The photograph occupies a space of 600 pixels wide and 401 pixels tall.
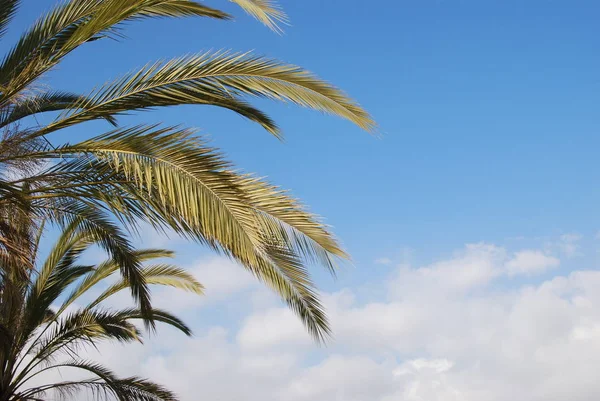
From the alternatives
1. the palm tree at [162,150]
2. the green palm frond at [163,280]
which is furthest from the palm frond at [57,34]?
the green palm frond at [163,280]

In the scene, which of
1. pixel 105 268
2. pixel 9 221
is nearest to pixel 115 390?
pixel 105 268

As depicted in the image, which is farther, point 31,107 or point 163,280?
point 163,280

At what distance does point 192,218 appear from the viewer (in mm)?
6344

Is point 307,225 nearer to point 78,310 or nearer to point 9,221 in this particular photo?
point 9,221

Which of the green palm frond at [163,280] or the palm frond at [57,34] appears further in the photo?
the green palm frond at [163,280]

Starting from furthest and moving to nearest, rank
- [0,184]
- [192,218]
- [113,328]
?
1. [113,328]
2. [0,184]
3. [192,218]

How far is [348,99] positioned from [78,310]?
8.38m

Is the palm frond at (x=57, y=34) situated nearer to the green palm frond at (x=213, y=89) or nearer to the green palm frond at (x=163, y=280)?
the green palm frond at (x=213, y=89)

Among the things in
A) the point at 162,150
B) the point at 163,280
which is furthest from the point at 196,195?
the point at 163,280

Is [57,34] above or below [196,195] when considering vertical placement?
above

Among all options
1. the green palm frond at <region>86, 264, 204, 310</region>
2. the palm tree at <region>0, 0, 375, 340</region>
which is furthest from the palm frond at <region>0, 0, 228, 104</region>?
the green palm frond at <region>86, 264, 204, 310</region>

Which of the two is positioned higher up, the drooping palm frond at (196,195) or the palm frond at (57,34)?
the palm frond at (57,34)

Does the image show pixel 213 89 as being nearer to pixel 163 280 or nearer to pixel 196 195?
pixel 196 195

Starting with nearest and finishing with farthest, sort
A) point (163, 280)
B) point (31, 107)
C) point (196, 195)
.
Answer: point (196, 195) → point (31, 107) → point (163, 280)
